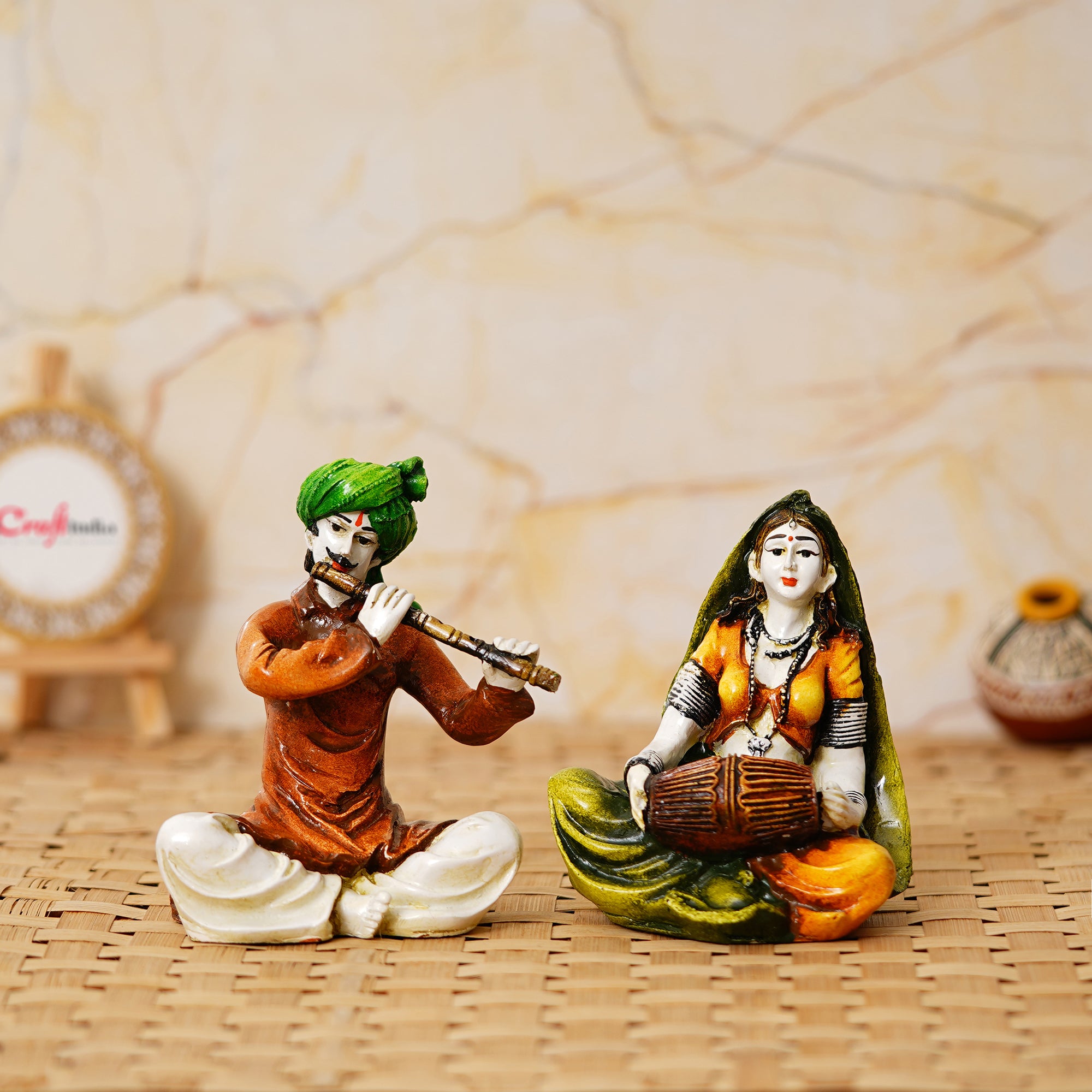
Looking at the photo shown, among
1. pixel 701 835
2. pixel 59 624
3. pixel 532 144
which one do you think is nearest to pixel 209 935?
pixel 701 835

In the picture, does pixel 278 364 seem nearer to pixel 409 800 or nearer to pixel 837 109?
pixel 409 800

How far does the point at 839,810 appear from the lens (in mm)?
2203

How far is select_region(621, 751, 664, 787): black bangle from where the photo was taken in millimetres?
2262

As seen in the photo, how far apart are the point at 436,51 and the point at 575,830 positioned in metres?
2.48

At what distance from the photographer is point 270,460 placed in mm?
3971

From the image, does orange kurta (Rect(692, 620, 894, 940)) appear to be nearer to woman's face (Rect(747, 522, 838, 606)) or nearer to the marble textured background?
→ woman's face (Rect(747, 522, 838, 606))

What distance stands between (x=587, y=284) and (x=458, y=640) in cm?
195

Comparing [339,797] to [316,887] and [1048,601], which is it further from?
[1048,601]

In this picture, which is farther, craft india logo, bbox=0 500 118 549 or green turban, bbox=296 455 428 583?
craft india logo, bbox=0 500 118 549

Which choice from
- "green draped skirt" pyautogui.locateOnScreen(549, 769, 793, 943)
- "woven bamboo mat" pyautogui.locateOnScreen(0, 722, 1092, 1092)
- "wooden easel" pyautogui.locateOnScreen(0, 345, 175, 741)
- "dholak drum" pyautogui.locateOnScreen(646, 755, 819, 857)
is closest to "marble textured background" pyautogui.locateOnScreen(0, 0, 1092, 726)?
"wooden easel" pyautogui.locateOnScreen(0, 345, 175, 741)

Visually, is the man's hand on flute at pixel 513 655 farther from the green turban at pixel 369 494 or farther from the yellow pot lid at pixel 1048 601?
the yellow pot lid at pixel 1048 601

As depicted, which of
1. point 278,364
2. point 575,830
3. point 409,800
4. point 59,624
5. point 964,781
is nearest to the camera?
point 575,830

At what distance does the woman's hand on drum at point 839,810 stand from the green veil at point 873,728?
0.33ft

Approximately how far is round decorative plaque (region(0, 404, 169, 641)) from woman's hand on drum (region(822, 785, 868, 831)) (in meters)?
2.20
